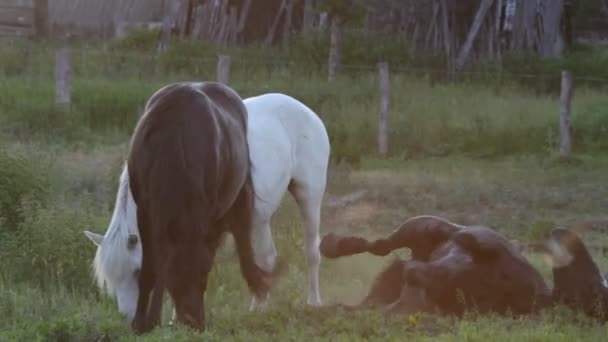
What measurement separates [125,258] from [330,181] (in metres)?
7.48

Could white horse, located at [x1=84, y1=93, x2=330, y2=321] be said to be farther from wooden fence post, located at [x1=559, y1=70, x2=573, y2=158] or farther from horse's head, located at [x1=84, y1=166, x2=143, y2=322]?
wooden fence post, located at [x1=559, y1=70, x2=573, y2=158]

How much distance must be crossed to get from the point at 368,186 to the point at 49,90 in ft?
21.9

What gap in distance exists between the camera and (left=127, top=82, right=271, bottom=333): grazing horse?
5.71 metres

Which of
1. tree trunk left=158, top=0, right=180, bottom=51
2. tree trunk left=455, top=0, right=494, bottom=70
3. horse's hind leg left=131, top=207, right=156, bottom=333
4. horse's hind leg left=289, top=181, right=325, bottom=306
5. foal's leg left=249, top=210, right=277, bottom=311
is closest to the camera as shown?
horse's hind leg left=131, top=207, right=156, bottom=333

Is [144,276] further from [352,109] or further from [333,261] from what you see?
[352,109]

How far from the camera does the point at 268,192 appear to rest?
765 centimetres

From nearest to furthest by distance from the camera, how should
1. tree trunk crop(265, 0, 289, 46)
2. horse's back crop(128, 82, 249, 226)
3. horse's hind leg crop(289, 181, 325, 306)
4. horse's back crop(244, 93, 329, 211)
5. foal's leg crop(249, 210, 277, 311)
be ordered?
horse's back crop(128, 82, 249, 226), horse's back crop(244, 93, 329, 211), foal's leg crop(249, 210, 277, 311), horse's hind leg crop(289, 181, 325, 306), tree trunk crop(265, 0, 289, 46)

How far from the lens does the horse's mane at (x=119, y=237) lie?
6254 millimetres

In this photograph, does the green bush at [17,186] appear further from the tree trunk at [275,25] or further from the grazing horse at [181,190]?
the tree trunk at [275,25]

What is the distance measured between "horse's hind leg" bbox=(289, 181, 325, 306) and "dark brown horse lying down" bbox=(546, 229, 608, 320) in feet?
6.24

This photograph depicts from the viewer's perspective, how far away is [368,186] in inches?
558

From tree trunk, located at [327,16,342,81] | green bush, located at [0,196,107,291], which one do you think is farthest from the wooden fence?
green bush, located at [0,196,107,291]

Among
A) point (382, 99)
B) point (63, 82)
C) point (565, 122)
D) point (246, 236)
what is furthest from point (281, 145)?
point (565, 122)

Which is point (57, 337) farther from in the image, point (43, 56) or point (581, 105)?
point (43, 56)
